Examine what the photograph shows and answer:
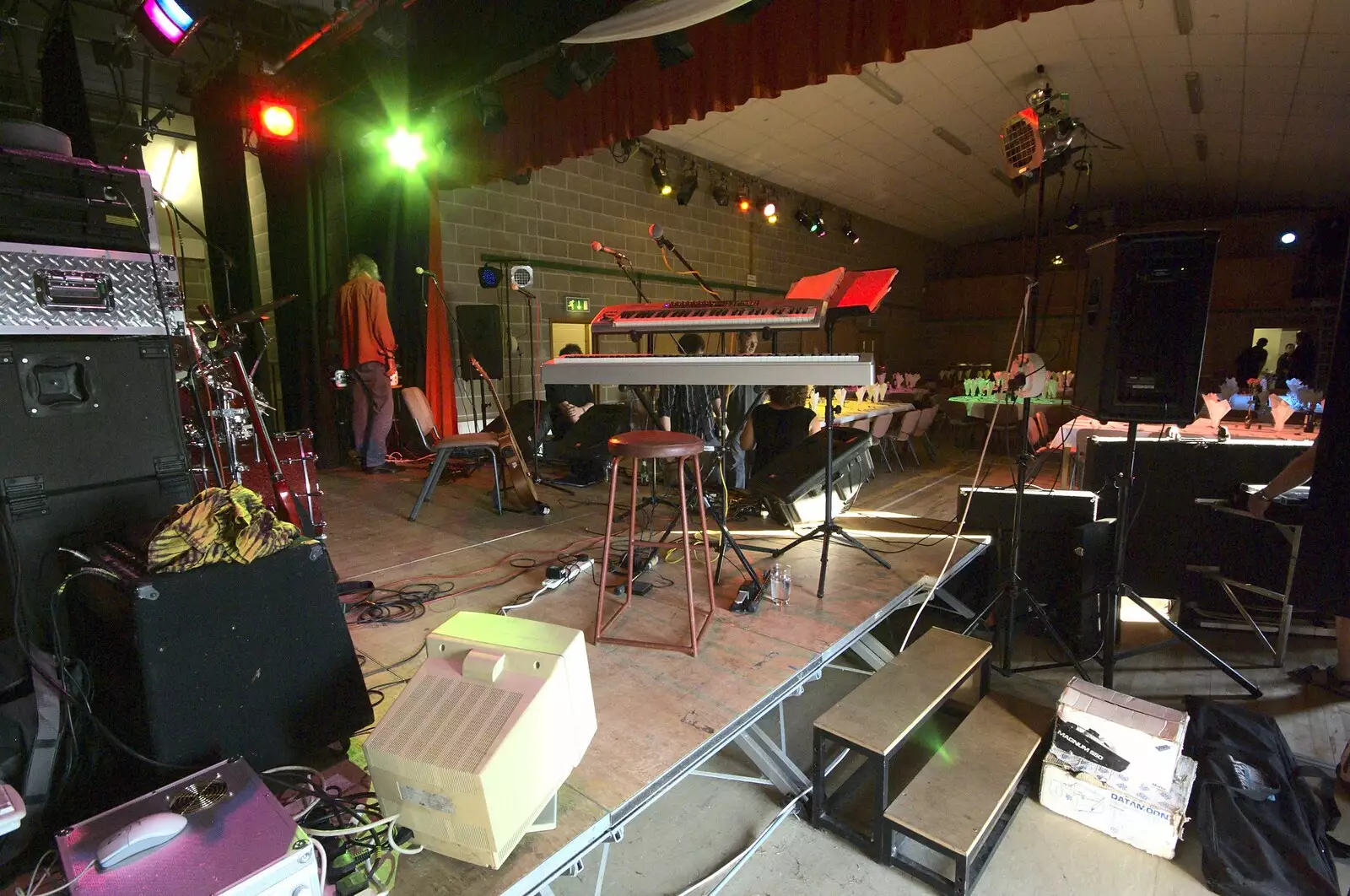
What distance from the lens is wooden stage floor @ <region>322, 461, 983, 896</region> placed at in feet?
4.64

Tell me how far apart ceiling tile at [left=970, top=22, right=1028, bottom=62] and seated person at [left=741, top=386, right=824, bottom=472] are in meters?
3.46

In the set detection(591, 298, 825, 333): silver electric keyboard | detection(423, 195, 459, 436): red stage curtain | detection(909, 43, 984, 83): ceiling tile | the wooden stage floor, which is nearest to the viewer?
the wooden stage floor

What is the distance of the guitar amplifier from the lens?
3.20 metres

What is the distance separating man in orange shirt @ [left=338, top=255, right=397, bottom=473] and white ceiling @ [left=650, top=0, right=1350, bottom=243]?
4017mm

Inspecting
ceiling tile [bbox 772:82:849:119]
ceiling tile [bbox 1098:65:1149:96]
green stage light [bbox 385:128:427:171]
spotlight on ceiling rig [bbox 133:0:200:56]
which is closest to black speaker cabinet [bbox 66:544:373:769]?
spotlight on ceiling rig [bbox 133:0:200:56]

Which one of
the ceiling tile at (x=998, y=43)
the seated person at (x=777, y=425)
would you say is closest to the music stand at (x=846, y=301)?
the seated person at (x=777, y=425)

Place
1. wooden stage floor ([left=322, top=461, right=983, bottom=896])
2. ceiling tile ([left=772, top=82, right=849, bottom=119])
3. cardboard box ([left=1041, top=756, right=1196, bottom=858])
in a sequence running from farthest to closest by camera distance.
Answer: ceiling tile ([left=772, top=82, right=849, bottom=119]), cardboard box ([left=1041, top=756, right=1196, bottom=858]), wooden stage floor ([left=322, top=461, right=983, bottom=896])

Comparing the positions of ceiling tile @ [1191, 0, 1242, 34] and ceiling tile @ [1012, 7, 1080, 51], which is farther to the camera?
ceiling tile @ [1012, 7, 1080, 51]

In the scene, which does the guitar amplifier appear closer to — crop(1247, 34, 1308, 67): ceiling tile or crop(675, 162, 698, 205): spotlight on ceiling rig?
crop(1247, 34, 1308, 67): ceiling tile

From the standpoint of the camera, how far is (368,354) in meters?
5.07

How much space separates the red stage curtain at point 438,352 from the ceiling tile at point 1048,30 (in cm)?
523

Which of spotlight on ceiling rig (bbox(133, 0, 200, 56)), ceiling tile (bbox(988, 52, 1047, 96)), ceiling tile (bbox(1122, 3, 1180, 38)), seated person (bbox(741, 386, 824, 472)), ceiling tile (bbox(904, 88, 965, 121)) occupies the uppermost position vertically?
ceiling tile (bbox(904, 88, 965, 121))

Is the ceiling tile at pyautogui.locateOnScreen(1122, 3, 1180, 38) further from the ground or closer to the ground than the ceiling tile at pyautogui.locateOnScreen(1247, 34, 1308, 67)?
further from the ground

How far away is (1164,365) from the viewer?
7.29 ft
